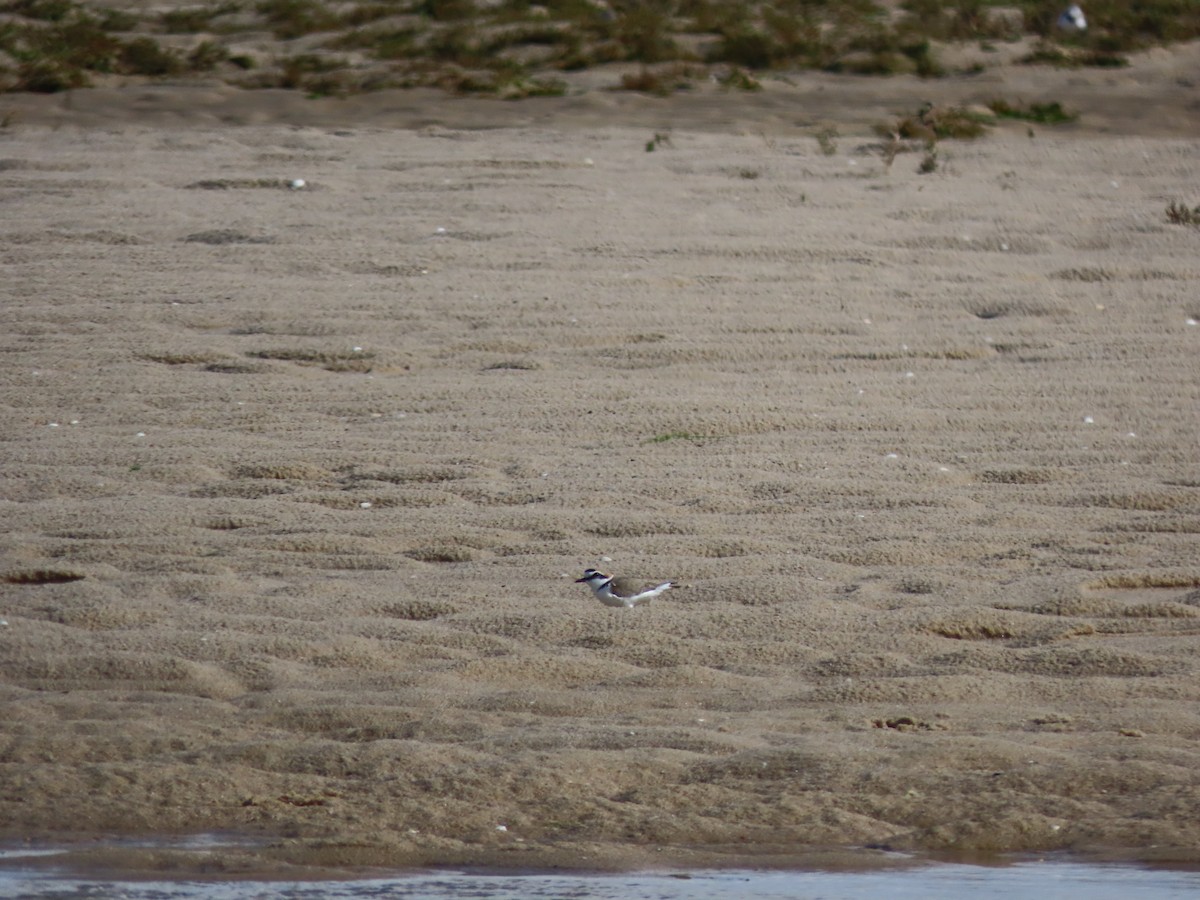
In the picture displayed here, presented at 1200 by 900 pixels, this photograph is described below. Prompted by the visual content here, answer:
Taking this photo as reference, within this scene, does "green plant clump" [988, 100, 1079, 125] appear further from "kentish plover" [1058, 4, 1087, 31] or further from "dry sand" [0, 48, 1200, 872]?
"kentish plover" [1058, 4, 1087, 31]

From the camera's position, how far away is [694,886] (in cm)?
382

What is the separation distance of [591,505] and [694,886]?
2.70 meters

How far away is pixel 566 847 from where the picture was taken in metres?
4.03

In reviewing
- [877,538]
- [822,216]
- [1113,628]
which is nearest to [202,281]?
[822,216]

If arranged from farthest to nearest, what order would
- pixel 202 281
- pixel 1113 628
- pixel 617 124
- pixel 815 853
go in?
1. pixel 617 124
2. pixel 202 281
3. pixel 1113 628
4. pixel 815 853

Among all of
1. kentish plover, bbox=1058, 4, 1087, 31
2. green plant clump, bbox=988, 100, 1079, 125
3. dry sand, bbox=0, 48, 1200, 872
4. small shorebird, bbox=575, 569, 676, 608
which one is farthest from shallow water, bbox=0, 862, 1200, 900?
kentish plover, bbox=1058, 4, 1087, 31

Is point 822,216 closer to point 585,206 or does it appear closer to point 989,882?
point 585,206

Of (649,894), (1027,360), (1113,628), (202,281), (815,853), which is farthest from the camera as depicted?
(202,281)

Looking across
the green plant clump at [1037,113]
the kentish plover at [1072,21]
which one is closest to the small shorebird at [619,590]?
the green plant clump at [1037,113]

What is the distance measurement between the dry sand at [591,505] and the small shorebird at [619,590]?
78mm

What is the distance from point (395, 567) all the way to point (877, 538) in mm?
1691

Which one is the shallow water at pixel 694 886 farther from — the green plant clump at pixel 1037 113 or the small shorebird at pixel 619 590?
the green plant clump at pixel 1037 113

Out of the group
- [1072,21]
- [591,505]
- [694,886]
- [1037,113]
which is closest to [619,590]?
[591,505]

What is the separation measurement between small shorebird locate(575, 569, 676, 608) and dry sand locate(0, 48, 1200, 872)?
78 mm
